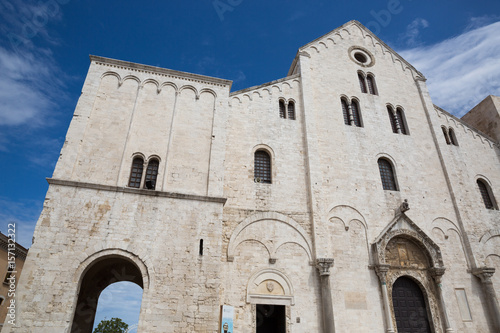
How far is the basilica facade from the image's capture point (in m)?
10.1

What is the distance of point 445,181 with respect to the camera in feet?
53.0

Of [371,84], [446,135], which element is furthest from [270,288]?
[446,135]

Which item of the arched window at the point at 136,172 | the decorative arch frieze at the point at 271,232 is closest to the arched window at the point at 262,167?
the decorative arch frieze at the point at 271,232

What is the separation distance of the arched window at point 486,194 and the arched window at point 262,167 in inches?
467

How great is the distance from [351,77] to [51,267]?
16606 mm

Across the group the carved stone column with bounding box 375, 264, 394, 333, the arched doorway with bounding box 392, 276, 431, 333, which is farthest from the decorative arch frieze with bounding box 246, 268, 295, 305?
the arched doorway with bounding box 392, 276, 431, 333

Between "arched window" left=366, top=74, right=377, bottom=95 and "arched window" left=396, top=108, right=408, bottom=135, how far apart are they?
66.5 inches

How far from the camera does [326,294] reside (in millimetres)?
11602

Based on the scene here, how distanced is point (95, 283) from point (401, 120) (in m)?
17.4

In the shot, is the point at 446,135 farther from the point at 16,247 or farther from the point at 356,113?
the point at 16,247

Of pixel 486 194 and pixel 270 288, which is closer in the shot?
pixel 270 288

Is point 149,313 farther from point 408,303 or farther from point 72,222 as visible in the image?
point 408,303

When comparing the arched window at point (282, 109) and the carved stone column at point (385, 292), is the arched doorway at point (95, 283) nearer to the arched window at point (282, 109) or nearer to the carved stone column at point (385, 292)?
the arched window at point (282, 109)

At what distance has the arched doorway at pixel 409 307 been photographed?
40.7ft
